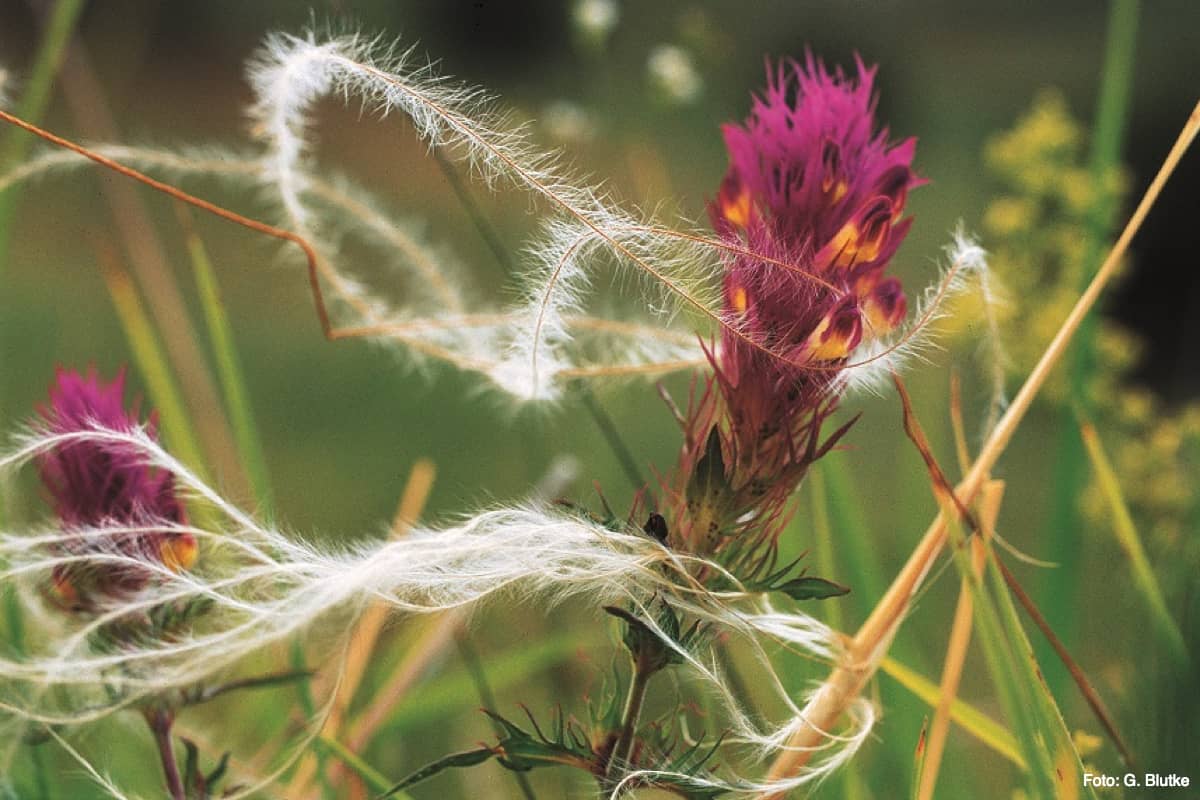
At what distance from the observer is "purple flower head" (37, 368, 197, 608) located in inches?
10.6

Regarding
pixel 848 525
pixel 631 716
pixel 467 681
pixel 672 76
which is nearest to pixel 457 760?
pixel 631 716

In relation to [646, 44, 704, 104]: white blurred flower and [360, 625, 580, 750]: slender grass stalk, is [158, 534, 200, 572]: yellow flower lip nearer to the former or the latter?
[360, 625, 580, 750]: slender grass stalk

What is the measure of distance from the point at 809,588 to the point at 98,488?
190 mm

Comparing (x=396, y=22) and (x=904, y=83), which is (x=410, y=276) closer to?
(x=396, y=22)

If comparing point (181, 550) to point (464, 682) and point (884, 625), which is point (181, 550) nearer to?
point (884, 625)

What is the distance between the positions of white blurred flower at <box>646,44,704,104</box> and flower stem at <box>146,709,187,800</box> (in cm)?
49

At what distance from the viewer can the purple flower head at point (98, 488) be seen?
27cm

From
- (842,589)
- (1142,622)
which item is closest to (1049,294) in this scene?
(1142,622)

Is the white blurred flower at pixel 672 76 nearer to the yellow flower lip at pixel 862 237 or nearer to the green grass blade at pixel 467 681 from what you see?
the green grass blade at pixel 467 681

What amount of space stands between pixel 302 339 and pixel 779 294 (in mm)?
1862

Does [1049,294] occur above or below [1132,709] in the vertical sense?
above

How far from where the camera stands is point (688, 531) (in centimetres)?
23

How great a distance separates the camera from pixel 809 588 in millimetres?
215

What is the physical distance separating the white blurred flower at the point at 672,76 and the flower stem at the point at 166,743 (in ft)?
1.61
